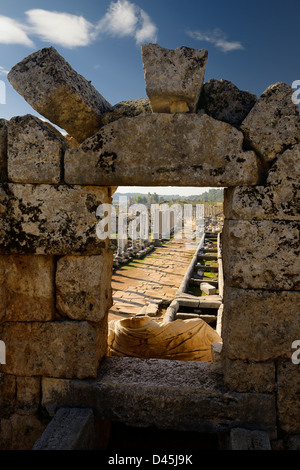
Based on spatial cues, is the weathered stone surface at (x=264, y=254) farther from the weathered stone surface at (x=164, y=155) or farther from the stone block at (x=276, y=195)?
the weathered stone surface at (x=164, y=155)

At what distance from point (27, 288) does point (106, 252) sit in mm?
829

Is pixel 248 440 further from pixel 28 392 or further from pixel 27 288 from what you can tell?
pixel 27 288

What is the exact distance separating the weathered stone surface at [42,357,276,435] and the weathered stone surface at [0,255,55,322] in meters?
0.70

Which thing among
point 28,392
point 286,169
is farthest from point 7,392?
point 286,169

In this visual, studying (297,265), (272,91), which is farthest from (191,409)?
(272,91)

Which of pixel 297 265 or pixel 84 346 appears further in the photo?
pixel 84 346

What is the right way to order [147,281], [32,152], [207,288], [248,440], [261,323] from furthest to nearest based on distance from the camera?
[147,281], [207,288], [32,152], [261,323], [248,440]

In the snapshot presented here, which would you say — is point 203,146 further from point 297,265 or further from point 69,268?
point 69,268

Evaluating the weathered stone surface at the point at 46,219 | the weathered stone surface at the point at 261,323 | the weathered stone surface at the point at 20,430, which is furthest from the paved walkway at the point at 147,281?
the weathered stone surface at the point at 261,323

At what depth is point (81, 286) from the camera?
2.92 m

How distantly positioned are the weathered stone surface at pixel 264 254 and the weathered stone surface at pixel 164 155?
408 millimetres

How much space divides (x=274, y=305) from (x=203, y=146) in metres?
1.51

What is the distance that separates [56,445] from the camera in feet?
7.94

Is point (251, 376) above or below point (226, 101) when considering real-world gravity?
below
